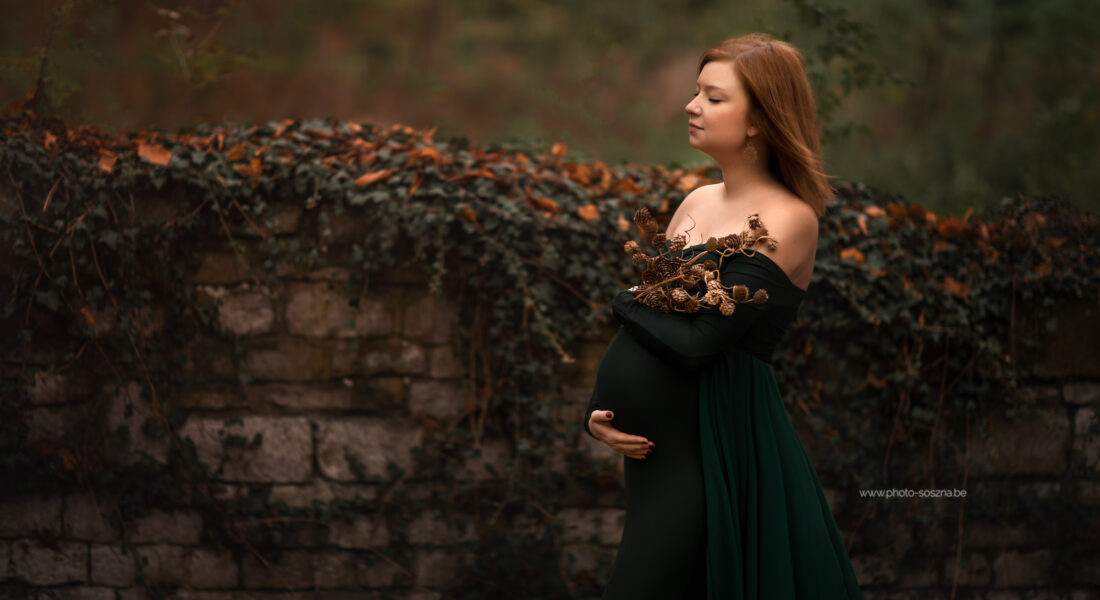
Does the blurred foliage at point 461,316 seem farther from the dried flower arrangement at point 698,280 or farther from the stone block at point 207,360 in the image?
the dried flower arrangement at point 698,280

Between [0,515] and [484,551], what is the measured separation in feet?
6.51

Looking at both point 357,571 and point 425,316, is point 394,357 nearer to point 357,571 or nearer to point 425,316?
point 425,316

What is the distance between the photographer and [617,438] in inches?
69.4

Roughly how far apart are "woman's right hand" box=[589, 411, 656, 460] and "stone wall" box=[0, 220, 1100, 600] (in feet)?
4.78

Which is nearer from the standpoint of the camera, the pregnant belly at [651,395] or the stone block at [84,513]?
the pregnant belly at [651,395]

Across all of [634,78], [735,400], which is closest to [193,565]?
[735,400]

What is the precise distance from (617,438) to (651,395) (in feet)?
0.42

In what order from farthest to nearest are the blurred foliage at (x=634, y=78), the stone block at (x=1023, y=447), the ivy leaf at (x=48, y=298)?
the blurred foliage at (x=634, y=78) < the stone block at (x=1023, y=447) < the ivy leaf at (x=48, y=298)

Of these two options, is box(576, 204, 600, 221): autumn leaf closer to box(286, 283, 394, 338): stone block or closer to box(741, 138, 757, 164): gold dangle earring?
box(286, 283, 394, 338): stone block

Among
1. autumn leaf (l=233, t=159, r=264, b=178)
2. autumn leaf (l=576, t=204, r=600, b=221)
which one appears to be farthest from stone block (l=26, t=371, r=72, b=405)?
autumn leaf (l=576, t=204, r=600, b=221)

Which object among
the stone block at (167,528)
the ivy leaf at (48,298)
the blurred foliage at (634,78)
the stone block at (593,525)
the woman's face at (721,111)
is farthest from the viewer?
the blurred foliage at (634,78)

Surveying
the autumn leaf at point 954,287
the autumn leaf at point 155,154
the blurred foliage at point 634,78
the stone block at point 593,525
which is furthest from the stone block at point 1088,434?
the autumn leaf at point 155,154

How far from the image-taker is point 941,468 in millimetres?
3451

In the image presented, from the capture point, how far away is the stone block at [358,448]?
3232mm
